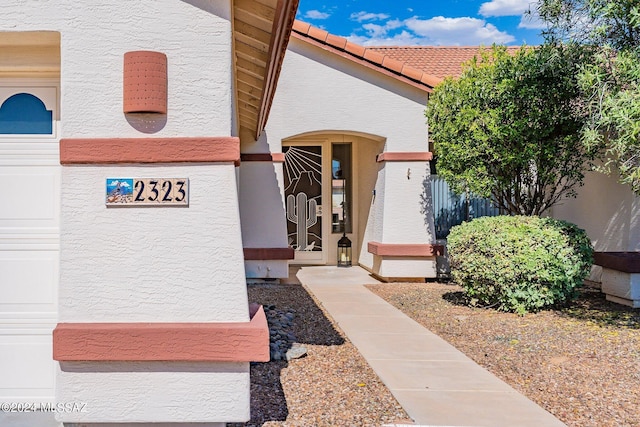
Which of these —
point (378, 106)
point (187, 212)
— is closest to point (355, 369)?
point (187, 212)

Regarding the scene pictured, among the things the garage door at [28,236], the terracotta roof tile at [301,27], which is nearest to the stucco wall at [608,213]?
the terracotta roof tile at [301,27]

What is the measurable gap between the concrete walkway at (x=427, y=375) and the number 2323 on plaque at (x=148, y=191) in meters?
2.50

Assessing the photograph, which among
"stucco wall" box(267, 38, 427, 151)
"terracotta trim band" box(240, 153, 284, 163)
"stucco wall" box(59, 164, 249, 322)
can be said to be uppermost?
"stucco wall" box(267, 38, 427, 151)

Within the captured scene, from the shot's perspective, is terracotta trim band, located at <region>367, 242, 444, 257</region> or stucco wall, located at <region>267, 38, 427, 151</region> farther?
stucco wall, located at <region>267, 38, 427, 151</region>

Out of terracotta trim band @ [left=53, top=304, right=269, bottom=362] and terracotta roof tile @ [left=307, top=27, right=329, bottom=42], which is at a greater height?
terracotta roof tile @ [left=307, top=27, right=329, bottom=42]

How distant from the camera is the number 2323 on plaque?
3.54m

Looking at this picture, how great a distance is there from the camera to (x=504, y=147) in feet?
28.6

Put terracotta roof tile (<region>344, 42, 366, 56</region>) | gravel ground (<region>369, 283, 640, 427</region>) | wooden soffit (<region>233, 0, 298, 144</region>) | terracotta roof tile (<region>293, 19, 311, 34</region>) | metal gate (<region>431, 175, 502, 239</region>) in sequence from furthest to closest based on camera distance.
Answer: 1. metal gate (<region>431, 175, 502, 239</region>)
2. terracotta roof tile (<region>293, 19, 311, 34</region>)
3. terracotta roof tile (<region>344, 42, 366, 56</region>)
4. gravel ground (<region>369, 283, 640, 427</region>)
5. wooden soffit (<region>233, 0, 298, 144</region>)

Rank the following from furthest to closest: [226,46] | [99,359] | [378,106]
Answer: [378,106] < [226,46] < [99,359]

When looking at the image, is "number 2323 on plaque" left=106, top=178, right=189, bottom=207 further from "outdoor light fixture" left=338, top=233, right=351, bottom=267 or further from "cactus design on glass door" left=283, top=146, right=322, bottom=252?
"outdoor light fixture" left=338, top=233, right=351, bottom=267

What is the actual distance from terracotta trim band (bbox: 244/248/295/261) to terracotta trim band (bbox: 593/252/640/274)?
18.8 feet

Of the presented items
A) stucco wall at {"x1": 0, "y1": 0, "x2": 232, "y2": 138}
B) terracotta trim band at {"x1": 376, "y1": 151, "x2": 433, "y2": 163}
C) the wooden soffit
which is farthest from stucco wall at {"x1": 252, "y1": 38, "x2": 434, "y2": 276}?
stucco wall at {"x1": 0, "y1": 0, "x2": 232, "y2": 138}

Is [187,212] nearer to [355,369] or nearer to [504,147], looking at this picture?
[355,369]

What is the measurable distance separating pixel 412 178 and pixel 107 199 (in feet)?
26.8
